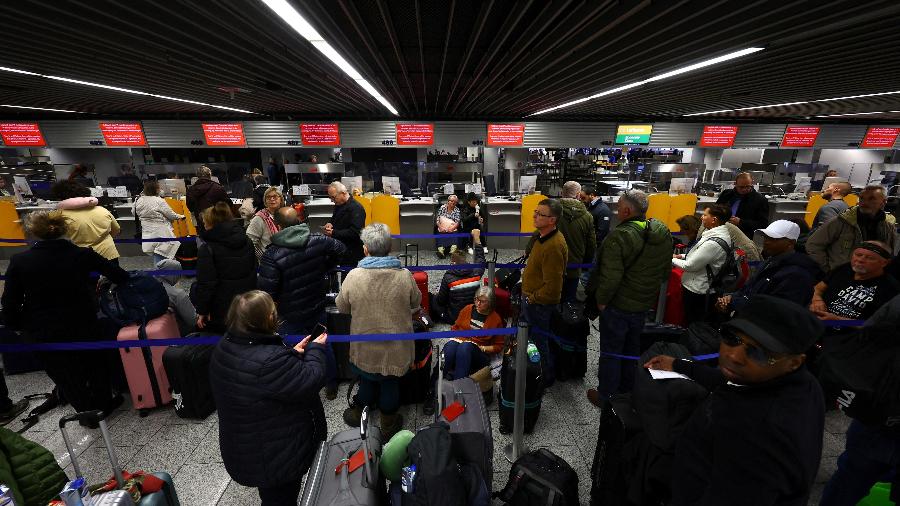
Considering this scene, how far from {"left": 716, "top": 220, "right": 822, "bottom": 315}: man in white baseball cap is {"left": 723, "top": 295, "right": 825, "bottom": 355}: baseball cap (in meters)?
1.73

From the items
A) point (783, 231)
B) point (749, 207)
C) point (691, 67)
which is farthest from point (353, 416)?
point (691, 67)

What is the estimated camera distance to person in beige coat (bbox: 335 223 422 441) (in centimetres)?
254

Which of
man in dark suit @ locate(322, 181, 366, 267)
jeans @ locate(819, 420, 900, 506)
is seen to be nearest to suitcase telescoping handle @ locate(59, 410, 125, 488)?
man in dark suit @ locate(322, 181, 366, 267)

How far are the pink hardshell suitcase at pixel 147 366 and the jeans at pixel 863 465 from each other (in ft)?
15.1

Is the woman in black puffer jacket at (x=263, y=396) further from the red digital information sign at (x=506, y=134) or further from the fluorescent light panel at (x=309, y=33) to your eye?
the red digital information sign at (x=506, y=134)

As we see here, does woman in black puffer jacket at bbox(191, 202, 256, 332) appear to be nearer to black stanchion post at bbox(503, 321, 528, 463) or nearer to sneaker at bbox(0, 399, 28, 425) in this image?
sneaker at bbox(0, 399, 28, 425)

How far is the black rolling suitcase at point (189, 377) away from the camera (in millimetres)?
2916

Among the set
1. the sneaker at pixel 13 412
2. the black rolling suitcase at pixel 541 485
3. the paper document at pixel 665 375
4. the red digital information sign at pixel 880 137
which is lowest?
the sneaker at pixel 13 412

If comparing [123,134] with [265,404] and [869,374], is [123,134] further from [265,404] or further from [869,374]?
[869,374]

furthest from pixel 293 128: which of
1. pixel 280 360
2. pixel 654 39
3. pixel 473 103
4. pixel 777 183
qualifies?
pixel 777 183

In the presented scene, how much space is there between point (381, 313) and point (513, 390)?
3.74 feet

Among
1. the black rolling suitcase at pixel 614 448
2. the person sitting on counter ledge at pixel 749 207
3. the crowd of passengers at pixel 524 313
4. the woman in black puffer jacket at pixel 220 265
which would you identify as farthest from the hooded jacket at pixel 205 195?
the person sitting on counter ledge at pixel 749 207

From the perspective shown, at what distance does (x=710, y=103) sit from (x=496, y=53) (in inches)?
273

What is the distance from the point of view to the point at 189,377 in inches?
116
